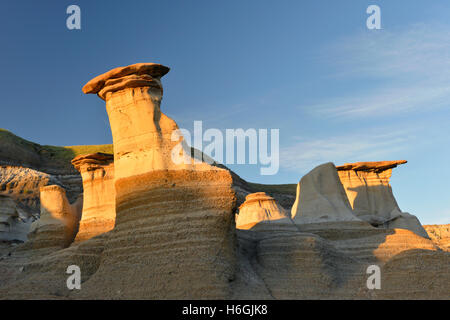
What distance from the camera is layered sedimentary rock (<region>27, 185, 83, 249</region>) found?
19.9 metres

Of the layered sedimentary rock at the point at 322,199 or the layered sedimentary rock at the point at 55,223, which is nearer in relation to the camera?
the layered sedimentary rock at the point at 322,199

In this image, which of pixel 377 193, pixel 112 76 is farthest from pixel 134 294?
pixel 377 193

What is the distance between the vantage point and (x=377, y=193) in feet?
98.4

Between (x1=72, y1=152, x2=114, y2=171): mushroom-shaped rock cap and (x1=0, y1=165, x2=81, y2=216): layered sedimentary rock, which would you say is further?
(x1=0, y1=165, x2=81, y2=216): layered sedimentary rock

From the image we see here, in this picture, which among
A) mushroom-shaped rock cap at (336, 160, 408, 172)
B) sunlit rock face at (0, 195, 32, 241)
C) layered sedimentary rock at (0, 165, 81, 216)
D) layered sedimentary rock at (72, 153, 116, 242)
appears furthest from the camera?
layered sedimentary rock at (0, 165, 81, 216)

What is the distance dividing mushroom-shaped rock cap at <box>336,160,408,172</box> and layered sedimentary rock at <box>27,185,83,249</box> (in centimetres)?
1791

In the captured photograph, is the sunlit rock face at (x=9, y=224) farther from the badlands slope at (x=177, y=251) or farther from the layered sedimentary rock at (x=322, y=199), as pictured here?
the layered sedimentary rock at (x=322, y=199)

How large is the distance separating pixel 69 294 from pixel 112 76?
6062 millimetres

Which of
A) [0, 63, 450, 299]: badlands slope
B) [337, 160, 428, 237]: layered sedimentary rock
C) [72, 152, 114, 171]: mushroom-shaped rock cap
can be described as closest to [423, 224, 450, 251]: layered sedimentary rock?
[337, 160, 428, 237]: layered sedimentary rock

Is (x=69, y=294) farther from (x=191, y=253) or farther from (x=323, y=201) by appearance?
(x=323, y=201)

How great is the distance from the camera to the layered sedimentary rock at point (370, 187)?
29.3 meters

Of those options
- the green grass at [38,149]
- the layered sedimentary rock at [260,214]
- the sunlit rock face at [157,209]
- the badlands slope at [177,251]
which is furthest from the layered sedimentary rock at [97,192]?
the green grass at [38,149]

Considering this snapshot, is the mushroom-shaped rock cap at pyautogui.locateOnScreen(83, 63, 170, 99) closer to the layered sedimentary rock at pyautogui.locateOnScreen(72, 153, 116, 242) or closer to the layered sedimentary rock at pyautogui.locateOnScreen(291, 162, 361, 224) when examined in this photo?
the layered sedimentary rock at pyautogui.locateOnScreen(72, 153, 116, 242)

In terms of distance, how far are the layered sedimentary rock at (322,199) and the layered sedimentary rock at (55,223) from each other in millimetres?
10926
